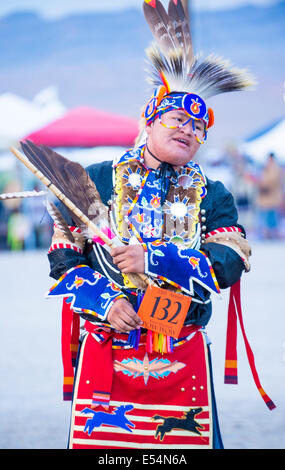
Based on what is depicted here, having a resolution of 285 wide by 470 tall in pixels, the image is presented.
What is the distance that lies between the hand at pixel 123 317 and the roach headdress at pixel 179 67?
0.70m

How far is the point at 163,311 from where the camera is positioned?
2.39 metres

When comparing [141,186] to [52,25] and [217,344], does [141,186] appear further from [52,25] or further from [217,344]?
[52,25]

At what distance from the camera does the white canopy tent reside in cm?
1372

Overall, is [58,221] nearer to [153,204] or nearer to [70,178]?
[70,178]

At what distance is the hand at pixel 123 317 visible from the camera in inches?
94.0

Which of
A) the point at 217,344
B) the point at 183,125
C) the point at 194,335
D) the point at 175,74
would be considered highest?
the point at 175,74

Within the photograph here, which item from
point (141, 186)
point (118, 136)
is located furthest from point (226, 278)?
point (118, 136)

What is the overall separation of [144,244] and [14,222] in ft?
40.4

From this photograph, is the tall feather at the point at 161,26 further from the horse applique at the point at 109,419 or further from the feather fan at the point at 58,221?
the horse applique at the point at 109,419

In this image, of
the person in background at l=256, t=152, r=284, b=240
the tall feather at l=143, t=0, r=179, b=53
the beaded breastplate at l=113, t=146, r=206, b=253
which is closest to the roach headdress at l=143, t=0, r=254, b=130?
the tall feather at l=143, t=0, r=179, b=53

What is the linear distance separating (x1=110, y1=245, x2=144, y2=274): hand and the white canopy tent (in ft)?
38.2

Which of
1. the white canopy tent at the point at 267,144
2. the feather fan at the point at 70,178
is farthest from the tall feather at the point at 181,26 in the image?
the white canopy tent at the point at 267,144

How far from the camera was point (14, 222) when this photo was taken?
1449 centimetres

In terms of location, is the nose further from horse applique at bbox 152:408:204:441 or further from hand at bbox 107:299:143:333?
horse applique at bbox 152:408:204:441
